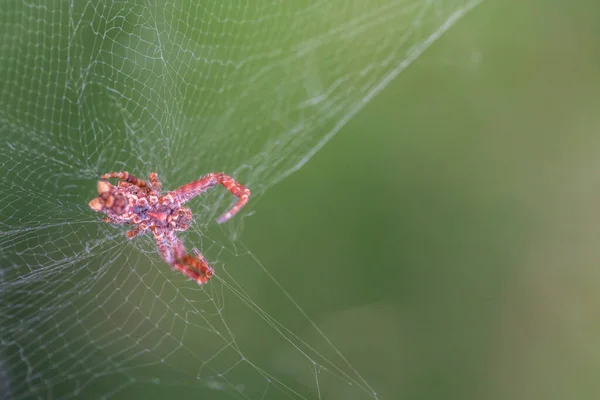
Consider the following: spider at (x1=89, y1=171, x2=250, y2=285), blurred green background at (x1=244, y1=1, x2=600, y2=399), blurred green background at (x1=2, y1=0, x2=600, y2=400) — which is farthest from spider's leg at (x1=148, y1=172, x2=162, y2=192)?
blurred green background at (x1=244, y1=1, x2=600, y2=399)

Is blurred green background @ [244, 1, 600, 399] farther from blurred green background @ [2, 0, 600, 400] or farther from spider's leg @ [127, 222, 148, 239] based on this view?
spider's leg @ [127, 222, 148, 239]

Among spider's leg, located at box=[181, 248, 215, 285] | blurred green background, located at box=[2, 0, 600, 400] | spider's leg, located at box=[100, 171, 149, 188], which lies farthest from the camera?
blurred green background, located at box=[2, 0, 600, 400]

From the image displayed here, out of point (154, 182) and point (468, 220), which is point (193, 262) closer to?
point (154, 182)

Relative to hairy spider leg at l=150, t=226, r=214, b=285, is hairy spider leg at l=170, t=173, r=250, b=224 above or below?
above

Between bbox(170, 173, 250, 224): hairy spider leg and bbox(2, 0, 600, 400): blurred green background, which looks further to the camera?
bbox(2, 0, 600, 400): blurred green background

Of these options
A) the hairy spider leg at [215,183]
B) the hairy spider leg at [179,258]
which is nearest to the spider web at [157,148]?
the hairy spider leg at [179,258]

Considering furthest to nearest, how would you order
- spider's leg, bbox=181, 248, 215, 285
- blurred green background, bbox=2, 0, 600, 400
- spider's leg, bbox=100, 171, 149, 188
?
blurred green background, bbox=2, 0, 600, 400 < spider's leg, bbox=181, 248, 215, 285 < spider's leg, bbox=100, 171, 149, 188

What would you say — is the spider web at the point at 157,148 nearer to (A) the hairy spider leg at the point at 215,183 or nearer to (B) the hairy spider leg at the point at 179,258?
(B) the hairy spider leg at the point at 179,258
